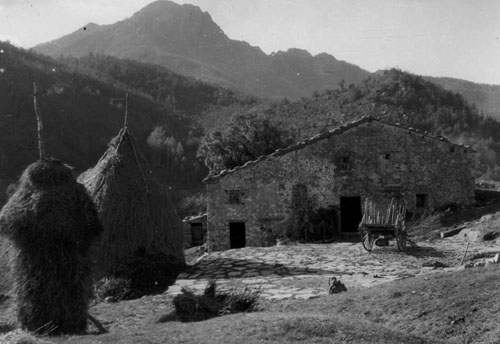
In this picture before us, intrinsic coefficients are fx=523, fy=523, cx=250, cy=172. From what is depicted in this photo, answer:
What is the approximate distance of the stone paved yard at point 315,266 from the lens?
9.23 m

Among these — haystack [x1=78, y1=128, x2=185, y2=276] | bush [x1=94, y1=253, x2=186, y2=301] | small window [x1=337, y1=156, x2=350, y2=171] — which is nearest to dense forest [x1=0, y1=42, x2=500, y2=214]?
small window [x1=337, y1=156, x2=350, y2=171]

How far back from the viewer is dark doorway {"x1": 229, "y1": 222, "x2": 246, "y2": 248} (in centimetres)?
1906

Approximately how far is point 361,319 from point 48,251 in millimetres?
4191

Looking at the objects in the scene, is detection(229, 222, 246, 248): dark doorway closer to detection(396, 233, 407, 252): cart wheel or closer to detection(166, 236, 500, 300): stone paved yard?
detection(166, 236, 500, 300): stone paved yard

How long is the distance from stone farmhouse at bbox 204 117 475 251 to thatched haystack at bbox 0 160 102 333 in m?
11.7

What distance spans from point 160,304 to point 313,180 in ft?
36.9

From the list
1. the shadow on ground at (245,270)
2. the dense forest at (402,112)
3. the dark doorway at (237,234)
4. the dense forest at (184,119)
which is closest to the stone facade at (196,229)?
the dense forest at (184,119)

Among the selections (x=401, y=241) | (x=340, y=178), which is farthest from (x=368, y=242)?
(x=340, y=178)

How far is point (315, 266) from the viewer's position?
37.7 feet

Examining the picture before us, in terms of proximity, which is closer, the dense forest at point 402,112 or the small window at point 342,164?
the small window at point 342,164

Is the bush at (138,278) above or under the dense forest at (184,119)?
under

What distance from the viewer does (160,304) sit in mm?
8461

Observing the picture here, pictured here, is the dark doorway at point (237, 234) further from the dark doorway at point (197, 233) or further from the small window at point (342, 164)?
the dark doorway at point (197, 233)

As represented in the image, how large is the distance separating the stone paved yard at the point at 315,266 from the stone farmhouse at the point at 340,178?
156 inches
